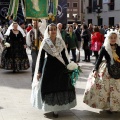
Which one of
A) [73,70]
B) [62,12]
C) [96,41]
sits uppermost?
[62,12]

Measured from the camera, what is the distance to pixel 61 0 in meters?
21.5

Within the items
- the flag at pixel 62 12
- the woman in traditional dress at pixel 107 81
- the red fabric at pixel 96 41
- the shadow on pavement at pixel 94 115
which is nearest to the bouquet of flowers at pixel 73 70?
the woman in traditional dress at pixel 107 81

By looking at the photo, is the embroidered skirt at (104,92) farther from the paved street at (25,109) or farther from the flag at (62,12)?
the flag at (62,12)

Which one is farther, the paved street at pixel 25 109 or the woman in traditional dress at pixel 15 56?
the woman in traditional dress at pixel 15 56

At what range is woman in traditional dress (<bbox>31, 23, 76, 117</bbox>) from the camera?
6.01m

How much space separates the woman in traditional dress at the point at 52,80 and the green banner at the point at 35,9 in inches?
113

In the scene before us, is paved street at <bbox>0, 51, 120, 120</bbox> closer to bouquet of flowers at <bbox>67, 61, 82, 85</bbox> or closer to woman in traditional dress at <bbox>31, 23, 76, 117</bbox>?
woman in traditional dress at <bbox>31, 23, 76, 117</bbox>

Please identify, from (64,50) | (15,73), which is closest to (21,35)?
(15,73)

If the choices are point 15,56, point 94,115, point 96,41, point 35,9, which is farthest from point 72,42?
point 94,115

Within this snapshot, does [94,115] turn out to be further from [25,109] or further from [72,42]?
[72,42]

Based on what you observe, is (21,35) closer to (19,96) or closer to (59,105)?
(19,96)

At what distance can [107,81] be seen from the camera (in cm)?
611

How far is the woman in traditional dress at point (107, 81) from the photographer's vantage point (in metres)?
6.07

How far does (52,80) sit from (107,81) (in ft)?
3.09
